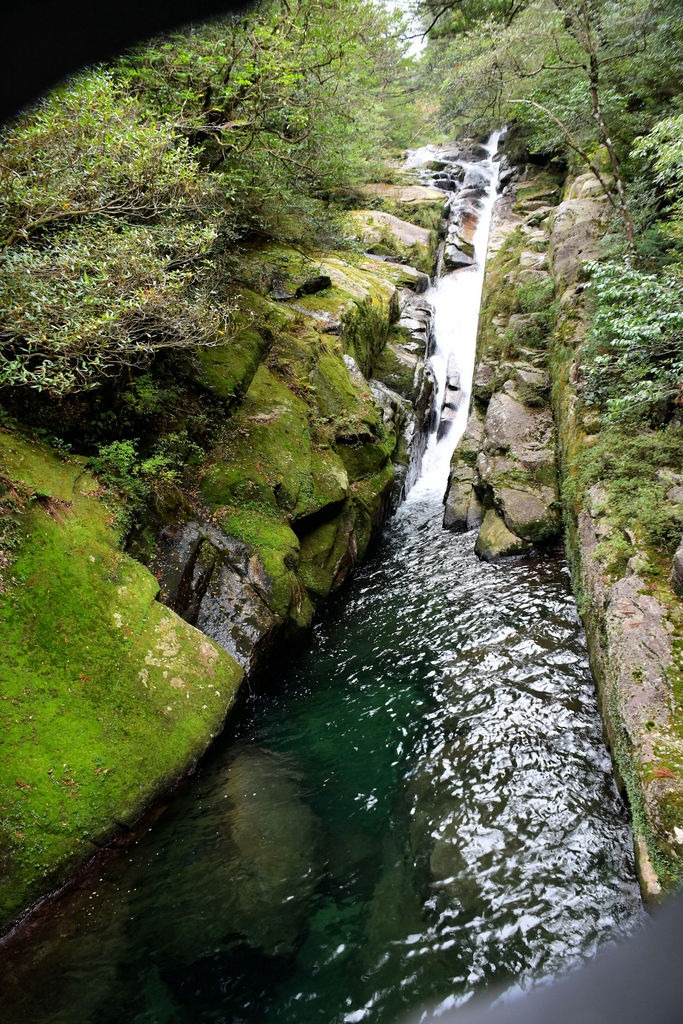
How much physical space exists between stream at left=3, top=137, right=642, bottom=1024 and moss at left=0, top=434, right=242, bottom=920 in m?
0.48

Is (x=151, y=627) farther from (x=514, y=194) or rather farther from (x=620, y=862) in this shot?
(x=514, y=194)

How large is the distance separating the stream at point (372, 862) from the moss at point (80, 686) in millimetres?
478

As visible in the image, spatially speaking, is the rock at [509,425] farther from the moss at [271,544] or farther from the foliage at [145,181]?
the foliage at [145,181]

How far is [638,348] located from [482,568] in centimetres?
454

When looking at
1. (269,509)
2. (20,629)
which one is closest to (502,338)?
(269,509)

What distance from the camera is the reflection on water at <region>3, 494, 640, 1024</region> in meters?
3.78

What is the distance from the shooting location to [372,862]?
4.75m

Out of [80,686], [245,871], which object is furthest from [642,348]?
[80,686]

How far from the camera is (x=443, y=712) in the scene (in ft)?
21.2

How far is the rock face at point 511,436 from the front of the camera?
10164 mm

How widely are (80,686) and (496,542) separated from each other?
7.63m

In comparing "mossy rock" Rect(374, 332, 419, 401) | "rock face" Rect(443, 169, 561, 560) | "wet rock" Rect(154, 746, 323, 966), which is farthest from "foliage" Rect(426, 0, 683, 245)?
"wet rock" Rect(154, 746, 323, 966)

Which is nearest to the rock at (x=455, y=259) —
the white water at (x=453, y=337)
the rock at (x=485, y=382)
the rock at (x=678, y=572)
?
the white water at (x=453, y=337)

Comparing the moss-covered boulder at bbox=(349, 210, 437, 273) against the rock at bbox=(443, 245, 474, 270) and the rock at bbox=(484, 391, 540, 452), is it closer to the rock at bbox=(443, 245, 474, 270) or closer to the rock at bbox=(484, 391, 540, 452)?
the rock at bbox=(443, 245, 474, 270)
